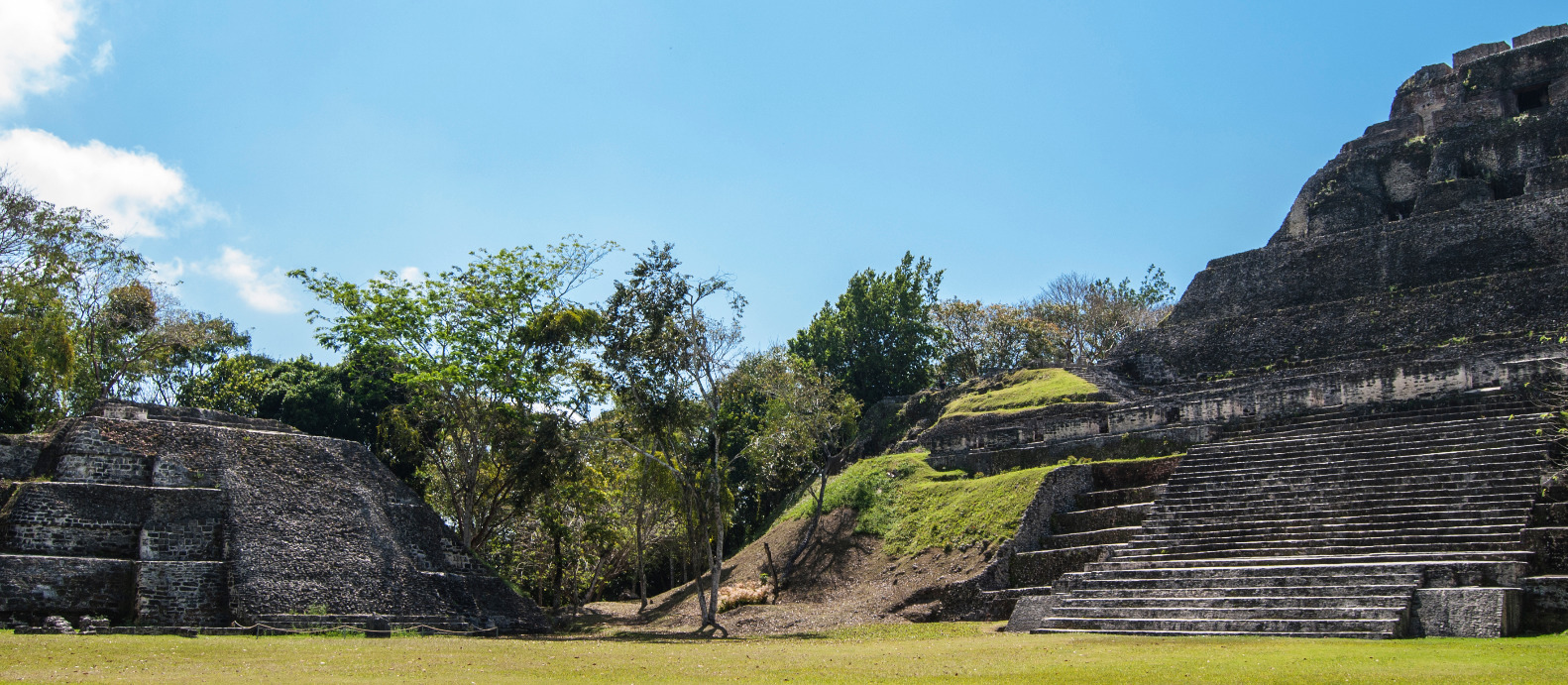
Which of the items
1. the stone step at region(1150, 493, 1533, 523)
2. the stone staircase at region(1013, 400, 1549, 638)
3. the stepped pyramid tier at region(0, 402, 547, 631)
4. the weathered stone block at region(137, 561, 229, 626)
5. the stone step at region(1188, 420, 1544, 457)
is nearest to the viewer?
the stone staircase at region(1013, 400, 1549, 638)

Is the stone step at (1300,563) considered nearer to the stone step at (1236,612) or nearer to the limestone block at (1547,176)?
the stone step at (1236,612)

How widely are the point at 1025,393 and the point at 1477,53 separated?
17.2 metres

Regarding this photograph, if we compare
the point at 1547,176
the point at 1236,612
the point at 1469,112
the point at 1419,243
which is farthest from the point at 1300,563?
the point at 1469,112

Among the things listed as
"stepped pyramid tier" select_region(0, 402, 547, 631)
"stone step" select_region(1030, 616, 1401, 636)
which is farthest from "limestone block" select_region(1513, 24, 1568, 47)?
"stepped pyramid tier" select_region(0, 402, 547, 631)

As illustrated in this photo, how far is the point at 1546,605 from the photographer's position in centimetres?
929

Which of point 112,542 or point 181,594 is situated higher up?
point 112,542

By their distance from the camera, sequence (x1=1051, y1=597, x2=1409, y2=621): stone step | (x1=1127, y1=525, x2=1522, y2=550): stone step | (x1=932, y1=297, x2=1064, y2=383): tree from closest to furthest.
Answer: (x1=1051, y1=597, x2=1409, y2=621): stone step, (x1=1127, y1=525, x2=1522, y2=550): stone step, (x1=932, y1=297, x2=1064, y2=383): tree

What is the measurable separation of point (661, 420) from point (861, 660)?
7847mm

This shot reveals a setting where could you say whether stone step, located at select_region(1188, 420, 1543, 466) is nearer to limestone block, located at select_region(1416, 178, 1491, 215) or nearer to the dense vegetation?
the dense vegetation

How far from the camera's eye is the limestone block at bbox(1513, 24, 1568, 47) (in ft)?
88.2

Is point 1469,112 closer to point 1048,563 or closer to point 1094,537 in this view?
point 1094,537

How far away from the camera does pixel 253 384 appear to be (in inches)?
1339

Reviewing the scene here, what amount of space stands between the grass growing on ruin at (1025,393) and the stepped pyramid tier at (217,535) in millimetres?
11171

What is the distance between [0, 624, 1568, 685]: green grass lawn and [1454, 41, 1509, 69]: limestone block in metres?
25.2
